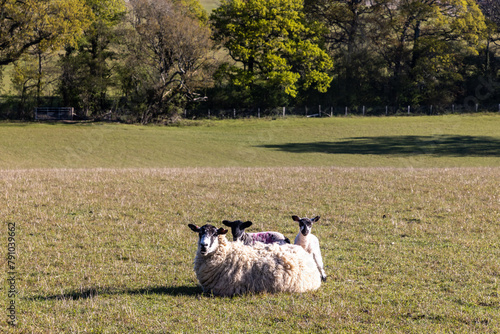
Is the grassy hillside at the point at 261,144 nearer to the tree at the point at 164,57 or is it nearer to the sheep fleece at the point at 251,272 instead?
the tree at the point at 164,57

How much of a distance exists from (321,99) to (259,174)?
51850mm

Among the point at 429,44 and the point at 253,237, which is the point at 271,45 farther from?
the point at 253,237

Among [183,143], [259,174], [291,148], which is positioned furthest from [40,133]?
[259,174]

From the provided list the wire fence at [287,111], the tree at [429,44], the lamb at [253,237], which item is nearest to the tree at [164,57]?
the wire fence at [287,111]

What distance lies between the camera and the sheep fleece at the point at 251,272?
26.3 ft

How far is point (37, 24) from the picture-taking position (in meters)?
55.2

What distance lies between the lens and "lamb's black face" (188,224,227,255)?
775 cm

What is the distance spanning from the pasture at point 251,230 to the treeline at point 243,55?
40143 millimetres

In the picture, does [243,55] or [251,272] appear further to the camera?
[243,55]

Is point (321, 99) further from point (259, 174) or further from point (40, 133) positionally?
point (259, 174)

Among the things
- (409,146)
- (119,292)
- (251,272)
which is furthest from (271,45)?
(119,292)

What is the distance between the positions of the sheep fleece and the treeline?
172 feet

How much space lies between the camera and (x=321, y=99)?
73.1 m

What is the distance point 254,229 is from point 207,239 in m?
4.91
